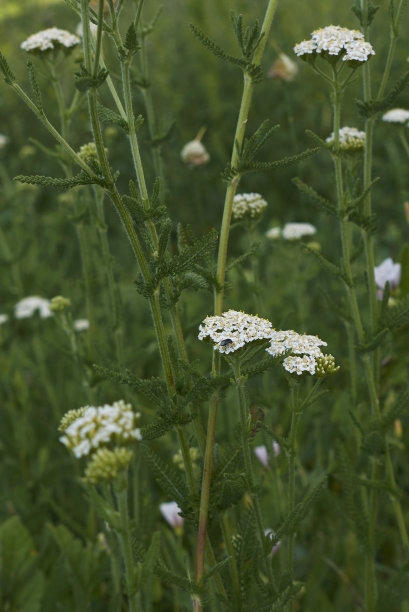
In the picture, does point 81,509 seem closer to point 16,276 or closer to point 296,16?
point 16,276

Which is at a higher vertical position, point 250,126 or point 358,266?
point 250,126

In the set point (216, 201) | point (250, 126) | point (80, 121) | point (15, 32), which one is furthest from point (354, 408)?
point (15, 32)

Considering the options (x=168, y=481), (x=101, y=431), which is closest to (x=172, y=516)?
(x=168, y=481)

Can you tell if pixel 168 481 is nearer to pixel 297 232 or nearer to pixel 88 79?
pixel 88 79

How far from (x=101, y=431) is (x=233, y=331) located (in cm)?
31

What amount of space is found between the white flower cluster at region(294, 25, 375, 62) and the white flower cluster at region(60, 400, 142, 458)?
91 cm

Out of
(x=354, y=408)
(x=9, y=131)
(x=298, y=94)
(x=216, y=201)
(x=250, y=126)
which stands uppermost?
(x=9, y=131)

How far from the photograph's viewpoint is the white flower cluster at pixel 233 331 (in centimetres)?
117

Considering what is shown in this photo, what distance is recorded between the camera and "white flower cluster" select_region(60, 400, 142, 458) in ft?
3.37

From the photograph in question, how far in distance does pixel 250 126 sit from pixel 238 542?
13.4ft

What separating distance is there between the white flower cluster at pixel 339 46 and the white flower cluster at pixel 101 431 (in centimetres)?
91

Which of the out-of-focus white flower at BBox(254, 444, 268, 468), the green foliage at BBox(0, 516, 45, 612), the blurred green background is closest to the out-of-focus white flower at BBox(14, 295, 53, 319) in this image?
the blurred green background

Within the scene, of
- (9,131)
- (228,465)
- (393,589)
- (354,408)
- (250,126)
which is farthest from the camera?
(9,131)

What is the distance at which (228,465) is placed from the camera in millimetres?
1338
